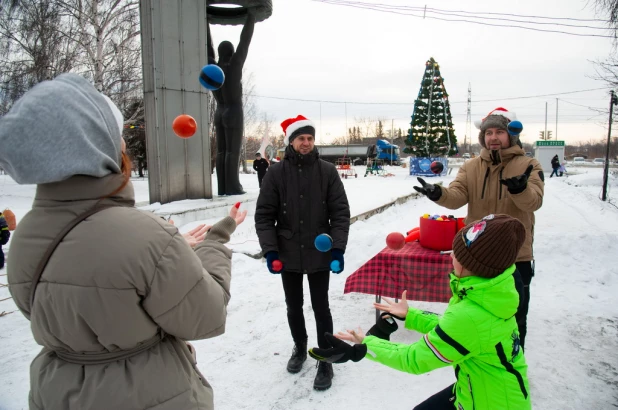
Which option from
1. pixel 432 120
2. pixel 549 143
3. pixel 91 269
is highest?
pixel 432 120

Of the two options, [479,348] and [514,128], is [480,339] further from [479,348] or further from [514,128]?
[514,128]

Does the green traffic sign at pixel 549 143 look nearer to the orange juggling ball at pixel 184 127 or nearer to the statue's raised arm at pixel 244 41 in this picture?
the statue's raised arm at pixel 244 41

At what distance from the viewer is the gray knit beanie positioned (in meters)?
1.06

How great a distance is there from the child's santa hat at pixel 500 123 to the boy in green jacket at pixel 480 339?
4.96ft

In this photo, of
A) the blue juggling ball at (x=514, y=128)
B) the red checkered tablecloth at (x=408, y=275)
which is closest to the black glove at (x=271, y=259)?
the red checkered tablecloth at (x=408, y=275)

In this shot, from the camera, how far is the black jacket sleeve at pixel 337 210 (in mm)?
3016

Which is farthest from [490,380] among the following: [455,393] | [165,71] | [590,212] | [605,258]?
[590,212]

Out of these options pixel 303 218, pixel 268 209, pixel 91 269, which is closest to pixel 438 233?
pixel 303 218

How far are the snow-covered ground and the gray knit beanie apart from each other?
2.27 m

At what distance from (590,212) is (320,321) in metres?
12.4

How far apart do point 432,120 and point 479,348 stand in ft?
95.7

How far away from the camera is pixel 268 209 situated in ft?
10.0

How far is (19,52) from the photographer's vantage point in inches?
641

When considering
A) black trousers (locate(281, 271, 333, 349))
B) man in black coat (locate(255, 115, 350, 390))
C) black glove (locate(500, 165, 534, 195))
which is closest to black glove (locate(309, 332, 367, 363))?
man in black coat (locate(255, 115, 350, 390))
